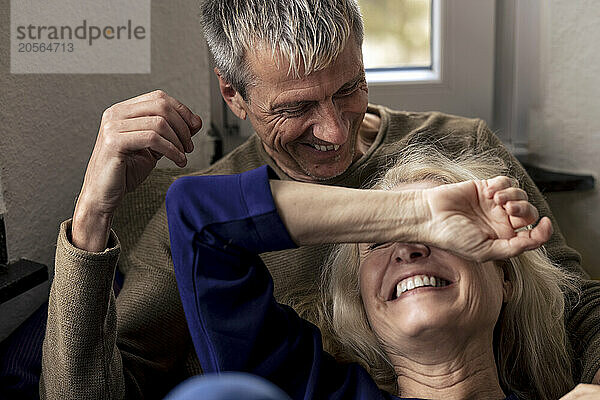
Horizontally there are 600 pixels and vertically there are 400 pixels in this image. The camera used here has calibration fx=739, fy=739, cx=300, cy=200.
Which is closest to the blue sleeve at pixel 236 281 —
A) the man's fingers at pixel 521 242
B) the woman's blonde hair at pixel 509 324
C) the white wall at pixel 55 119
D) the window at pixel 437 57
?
the woman's blonde hair at pixel 509 324

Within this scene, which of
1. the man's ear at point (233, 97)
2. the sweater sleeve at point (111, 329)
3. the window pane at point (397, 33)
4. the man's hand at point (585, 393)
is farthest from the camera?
the window pane at point (397, 33)

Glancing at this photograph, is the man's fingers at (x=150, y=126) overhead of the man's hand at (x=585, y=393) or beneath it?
overhead

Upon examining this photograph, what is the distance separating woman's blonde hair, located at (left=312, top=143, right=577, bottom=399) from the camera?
145 cm

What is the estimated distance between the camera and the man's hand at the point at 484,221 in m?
1.07

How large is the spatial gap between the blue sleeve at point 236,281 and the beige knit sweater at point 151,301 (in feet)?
0.78

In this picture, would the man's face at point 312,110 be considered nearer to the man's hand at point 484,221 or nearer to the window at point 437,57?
the man's hand at point 484,221

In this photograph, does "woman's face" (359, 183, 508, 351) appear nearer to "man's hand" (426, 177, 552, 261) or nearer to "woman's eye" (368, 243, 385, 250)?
"woman's eye" (368, 243, 385, 250)

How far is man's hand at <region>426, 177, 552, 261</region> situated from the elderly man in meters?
0.01

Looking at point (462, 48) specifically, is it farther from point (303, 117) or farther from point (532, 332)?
point (532, 332)

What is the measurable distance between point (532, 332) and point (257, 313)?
23.3 inches

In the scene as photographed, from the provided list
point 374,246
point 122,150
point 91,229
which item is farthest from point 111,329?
point 374,246

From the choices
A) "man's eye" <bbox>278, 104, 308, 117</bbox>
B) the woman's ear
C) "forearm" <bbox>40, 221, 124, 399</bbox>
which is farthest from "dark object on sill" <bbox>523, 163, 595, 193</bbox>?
"forearm" <bbox>40, 221, 124, 399</bbox>

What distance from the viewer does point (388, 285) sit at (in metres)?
1.31

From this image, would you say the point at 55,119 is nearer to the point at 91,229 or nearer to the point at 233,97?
the point at 233,97
